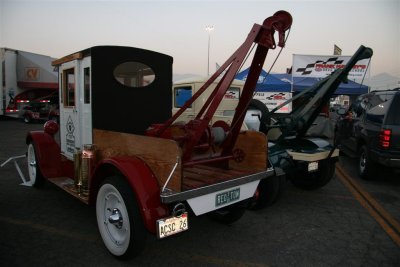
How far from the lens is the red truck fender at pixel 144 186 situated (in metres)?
2.74

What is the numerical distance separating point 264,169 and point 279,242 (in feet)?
2.85

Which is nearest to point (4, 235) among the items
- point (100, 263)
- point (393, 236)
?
point (100, 263)

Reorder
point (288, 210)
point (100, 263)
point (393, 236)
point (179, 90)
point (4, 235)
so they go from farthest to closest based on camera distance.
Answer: point (179, 90) → point (288, 210) → point (393, 236) → point (4, 235) → point (100, 263)

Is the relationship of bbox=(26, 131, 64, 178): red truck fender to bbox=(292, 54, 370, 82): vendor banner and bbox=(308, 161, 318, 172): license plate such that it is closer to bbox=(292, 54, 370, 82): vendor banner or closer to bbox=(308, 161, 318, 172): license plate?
bbox=(308, 161, 318, 172): license plate

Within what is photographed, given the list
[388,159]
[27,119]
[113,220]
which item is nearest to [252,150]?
[113,220]

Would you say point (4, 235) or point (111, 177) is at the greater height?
point (111, 177)

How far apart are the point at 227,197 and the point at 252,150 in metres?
0.84

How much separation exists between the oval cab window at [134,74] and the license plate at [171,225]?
227 cm

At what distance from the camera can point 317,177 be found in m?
5.78

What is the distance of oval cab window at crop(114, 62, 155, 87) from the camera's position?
14.1ft

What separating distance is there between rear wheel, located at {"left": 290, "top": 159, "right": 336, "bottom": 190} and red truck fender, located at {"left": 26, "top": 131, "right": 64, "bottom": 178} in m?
4.00

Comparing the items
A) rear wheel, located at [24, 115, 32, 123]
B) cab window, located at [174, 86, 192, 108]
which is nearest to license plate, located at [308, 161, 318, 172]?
cab window, located at [174, 86, 192, 108]

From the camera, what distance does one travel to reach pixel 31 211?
4.51 m

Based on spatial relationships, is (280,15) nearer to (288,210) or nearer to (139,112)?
(139,112)
